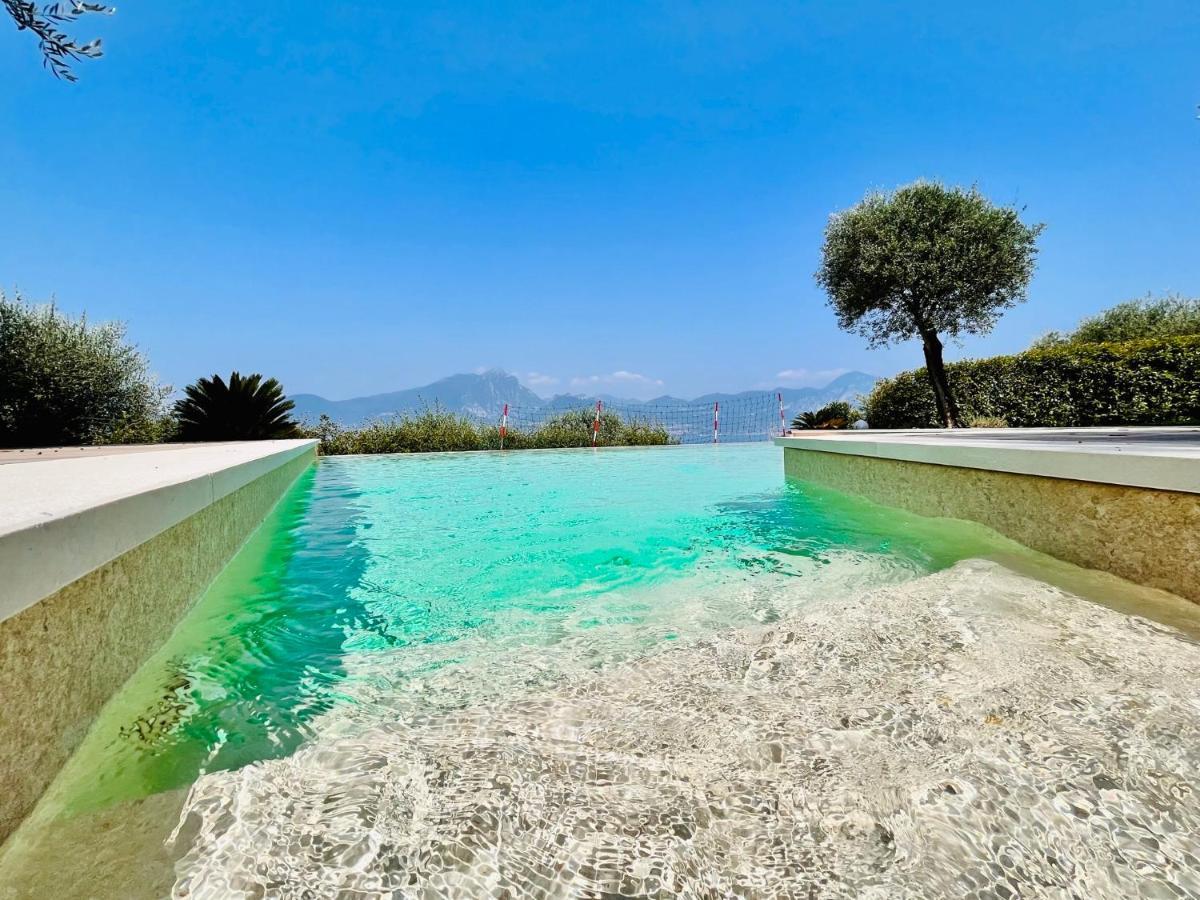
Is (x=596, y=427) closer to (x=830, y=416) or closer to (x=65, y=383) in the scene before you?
(x=830, y=416)

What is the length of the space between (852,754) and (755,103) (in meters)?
18.4

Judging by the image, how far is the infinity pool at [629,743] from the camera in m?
0.97

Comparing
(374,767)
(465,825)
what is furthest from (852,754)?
(374,767)

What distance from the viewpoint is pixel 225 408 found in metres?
13.0

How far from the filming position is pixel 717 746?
1.34 meters

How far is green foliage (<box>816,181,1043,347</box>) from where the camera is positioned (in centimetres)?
1145

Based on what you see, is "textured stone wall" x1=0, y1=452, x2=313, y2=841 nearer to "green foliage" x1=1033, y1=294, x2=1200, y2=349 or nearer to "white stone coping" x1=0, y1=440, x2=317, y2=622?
"white stone coping" x1=0, y1=440, x2=317, y2=622

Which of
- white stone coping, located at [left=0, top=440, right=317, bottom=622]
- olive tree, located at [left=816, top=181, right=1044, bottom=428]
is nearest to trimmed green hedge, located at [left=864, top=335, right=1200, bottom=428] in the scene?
olive tree, located at [left=816, top=181, right=1044, bottom=428]

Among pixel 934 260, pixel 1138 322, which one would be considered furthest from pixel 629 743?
pixel 1138 322

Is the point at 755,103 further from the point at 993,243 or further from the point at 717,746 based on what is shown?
the point at 717,746

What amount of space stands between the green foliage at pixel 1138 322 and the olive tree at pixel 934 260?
9.90m

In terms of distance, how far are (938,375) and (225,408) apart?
56.0ft

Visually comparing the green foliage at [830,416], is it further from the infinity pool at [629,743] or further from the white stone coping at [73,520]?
the white stone coping at [73,520]

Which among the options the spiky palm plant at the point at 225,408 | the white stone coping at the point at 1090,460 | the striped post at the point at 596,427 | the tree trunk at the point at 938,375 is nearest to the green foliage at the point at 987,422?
the tree trunk at the point at 938,375
